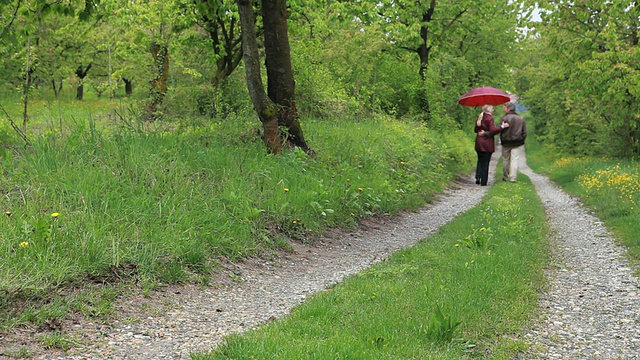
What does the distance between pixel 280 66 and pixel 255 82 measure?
0.83 m

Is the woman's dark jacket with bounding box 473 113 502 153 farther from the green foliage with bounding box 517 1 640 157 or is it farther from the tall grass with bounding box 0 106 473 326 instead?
the tall grass with bounding box 0 106 473 326

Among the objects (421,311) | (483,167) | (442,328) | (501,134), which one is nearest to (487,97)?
(501,134)

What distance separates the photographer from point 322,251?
7754 millimetres

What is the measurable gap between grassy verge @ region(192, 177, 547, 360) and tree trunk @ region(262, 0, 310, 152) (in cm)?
395

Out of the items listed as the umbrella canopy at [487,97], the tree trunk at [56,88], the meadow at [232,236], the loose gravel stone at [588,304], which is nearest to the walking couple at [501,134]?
the umbrella canopy at [487,97]

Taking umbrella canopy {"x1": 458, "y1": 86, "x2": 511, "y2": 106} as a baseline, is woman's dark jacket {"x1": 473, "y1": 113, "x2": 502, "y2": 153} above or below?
below

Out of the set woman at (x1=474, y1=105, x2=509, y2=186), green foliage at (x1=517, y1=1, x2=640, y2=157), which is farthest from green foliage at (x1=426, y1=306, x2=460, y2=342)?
woman at (x1=474, y1=105, x2=509, y2=186)

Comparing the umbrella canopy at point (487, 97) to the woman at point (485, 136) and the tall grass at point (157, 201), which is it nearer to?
the woman at point (485, 136)

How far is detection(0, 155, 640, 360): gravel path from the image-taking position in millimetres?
4133

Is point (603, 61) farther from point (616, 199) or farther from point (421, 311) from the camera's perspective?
point (421, 311)

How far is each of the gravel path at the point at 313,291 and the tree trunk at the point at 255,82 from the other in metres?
2.32

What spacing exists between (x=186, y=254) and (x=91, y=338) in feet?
5.80

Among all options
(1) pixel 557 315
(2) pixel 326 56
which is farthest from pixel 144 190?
(2) pixel 326 56

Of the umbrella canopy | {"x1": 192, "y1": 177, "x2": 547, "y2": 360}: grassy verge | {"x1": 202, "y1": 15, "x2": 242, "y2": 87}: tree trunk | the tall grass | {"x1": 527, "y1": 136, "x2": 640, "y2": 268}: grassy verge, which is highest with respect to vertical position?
{"x1": 202, "y1": 15, "x2": 242, "y2": 87}: tree trunk
